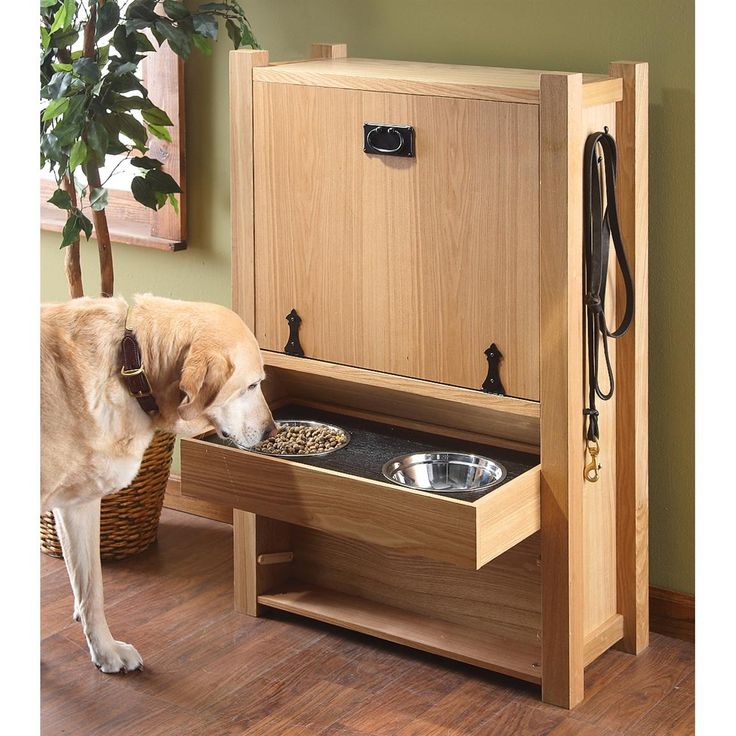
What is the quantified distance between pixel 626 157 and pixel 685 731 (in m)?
1.15

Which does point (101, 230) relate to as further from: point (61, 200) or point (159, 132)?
point (159, 132)

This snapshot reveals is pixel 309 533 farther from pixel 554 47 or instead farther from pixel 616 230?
pixel 554 47

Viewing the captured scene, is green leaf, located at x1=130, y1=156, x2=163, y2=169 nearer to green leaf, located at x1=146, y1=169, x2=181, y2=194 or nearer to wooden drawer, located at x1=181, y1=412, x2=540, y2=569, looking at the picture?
green leaf, located at x1=146, y1=169, x2=181, y2=194

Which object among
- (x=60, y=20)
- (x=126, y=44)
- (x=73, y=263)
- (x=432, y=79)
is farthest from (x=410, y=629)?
(x=60, y=20)

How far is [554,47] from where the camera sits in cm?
246

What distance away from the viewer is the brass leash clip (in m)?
2.26

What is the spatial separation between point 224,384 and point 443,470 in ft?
1.83

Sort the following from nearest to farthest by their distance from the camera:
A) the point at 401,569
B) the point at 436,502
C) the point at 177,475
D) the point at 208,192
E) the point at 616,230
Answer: the point at 436,502 < the point at 616,230 < the point at 401,569 < the point at 208,192 < the point at 177,475

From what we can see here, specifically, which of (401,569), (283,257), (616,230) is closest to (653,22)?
(616,230)

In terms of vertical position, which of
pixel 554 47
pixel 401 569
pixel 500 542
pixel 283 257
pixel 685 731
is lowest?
pixel 685 731

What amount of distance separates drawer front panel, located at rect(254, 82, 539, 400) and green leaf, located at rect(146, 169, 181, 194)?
18.4 inches

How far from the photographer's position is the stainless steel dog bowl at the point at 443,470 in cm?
233

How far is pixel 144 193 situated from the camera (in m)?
2.85

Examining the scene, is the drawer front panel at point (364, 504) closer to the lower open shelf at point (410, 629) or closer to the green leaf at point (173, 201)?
the lower open shelf at point (410, 629)
